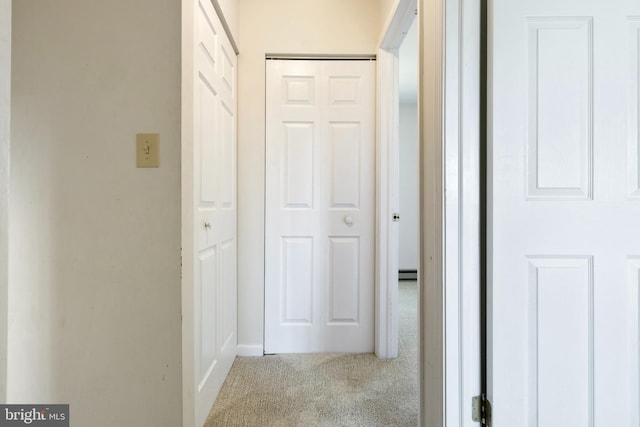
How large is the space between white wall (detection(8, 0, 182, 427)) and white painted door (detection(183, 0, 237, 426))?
4.7 inches

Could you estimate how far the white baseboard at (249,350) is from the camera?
219 centimetres

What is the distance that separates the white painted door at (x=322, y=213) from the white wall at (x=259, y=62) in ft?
0.25

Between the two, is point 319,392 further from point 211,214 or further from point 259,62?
point 259,62

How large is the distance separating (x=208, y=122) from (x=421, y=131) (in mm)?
986

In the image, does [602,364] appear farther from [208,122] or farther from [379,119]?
[208,122]

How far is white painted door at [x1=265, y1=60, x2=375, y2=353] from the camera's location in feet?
7.27

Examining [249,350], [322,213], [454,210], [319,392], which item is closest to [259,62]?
[322,213]

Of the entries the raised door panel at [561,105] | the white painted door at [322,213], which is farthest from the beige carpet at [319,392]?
the raised door panel at [561,105]

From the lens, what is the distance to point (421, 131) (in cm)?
125

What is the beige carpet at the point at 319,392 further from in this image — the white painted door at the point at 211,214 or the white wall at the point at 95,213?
the white wall at the point at 95,213

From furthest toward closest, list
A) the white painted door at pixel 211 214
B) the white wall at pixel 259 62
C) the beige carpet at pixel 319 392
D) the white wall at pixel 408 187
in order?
1. the white wall at pixel 408 187
2. the white wall at pixel 259 62
3. the beige carpet at pixel 319 392
4. the white painted door at pixel 211 214

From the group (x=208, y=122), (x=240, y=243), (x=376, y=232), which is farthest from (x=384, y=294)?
(x=208, y=122)
